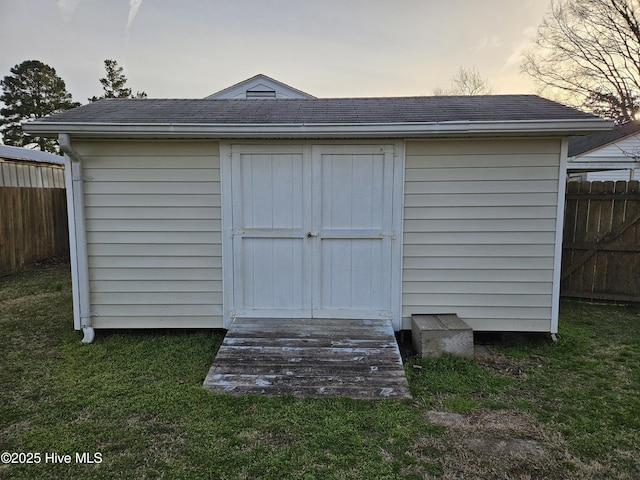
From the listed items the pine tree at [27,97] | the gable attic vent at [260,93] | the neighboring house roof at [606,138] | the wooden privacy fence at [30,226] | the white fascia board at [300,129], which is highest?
the pine tree at [27,97]

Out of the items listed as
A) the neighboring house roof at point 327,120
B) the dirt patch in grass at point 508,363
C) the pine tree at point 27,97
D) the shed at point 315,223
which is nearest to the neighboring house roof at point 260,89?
the neighboring house roof at point 327,120

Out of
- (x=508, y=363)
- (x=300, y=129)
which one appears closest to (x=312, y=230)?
(x=300, y=129)

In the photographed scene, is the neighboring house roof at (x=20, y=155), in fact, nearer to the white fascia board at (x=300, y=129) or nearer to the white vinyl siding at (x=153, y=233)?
the white vinyl siding at (x=153, y=233)

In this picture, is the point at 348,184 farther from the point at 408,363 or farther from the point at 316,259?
the point at 408,363

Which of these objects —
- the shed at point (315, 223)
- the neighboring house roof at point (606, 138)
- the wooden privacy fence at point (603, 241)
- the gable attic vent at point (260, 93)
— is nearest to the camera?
the shed at point (315, 223)

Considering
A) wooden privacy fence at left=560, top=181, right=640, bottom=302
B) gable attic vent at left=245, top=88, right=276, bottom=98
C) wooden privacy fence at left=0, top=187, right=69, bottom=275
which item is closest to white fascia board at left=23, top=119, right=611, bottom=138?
wooden privacy fence at left=560, top=181, right=640, bottom=302

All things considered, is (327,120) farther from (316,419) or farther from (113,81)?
(113,81)

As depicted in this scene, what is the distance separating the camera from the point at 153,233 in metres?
3.89

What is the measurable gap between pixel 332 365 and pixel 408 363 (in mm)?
733

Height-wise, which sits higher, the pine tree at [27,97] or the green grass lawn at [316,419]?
the pine tree at [27,97]

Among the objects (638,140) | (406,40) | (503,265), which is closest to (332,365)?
(503,265)

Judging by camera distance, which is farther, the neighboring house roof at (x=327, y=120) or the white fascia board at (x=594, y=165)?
the white fascia board at (x=594, y=165)

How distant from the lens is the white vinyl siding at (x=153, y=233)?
3795 mm

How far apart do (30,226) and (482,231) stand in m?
8.66
